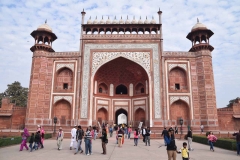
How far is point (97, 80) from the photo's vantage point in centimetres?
2355

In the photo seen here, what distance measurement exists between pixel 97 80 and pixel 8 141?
45.5 ft

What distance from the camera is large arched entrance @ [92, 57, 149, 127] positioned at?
74.8 ft

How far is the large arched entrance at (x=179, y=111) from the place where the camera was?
20594 millimetres

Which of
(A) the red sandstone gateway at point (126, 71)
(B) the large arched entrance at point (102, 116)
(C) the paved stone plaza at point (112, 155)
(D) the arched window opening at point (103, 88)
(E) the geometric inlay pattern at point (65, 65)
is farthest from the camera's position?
(D) the arched window opening at point (103, 88)

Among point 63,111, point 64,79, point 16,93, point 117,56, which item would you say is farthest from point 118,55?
point 16,93

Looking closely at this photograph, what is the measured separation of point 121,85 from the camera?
84.2 feet

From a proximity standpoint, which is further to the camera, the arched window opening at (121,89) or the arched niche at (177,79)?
the arched window opening at (121,89)

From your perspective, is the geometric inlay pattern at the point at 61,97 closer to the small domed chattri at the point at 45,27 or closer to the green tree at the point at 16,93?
the small domed chattri at the point at 45,27

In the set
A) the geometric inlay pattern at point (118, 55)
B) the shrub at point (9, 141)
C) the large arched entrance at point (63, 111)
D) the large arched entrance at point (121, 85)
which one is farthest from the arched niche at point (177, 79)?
the shrub at point (9, 141)

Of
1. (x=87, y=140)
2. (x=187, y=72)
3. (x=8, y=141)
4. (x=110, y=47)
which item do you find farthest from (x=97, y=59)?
(x=87, y=140)

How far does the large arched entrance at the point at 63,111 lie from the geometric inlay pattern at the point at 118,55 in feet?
14.6

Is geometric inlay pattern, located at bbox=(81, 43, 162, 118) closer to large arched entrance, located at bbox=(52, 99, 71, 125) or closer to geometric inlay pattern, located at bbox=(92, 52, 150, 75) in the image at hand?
geometric inlay pattern, located at bbox=(92, 52, 150, 75)

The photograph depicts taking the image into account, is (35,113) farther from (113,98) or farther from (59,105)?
(113,98)

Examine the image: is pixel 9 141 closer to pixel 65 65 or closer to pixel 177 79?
pixel 65 65
